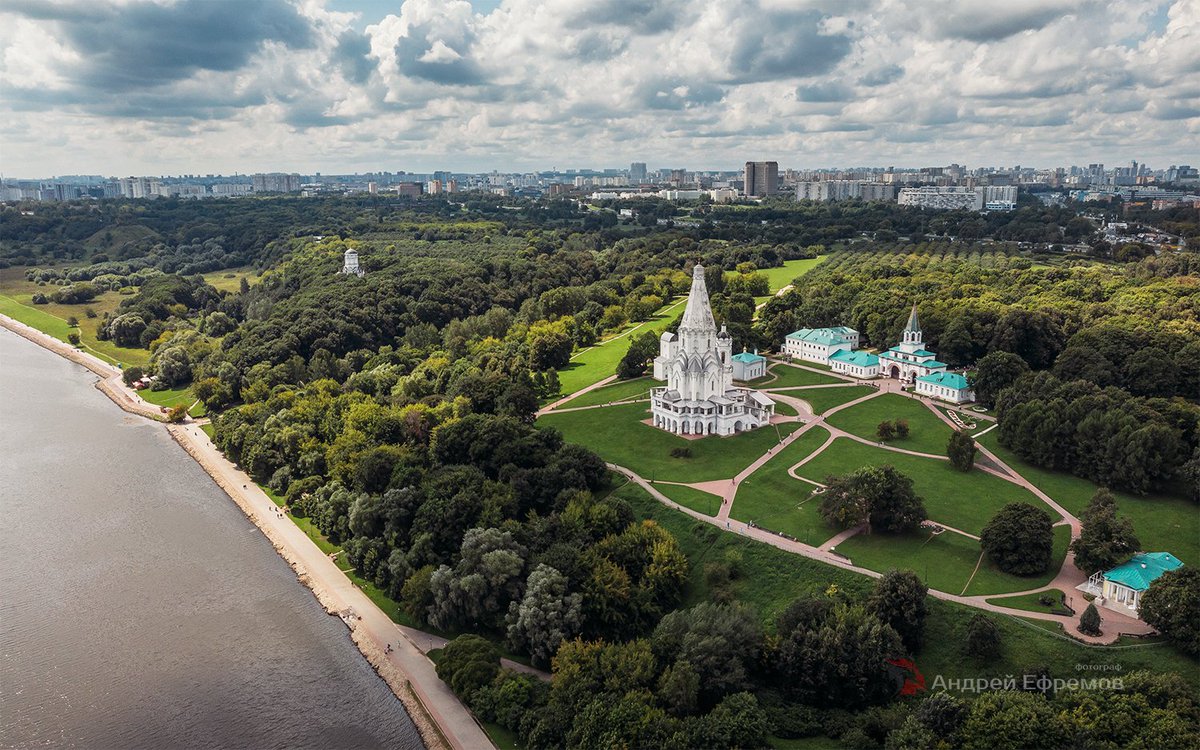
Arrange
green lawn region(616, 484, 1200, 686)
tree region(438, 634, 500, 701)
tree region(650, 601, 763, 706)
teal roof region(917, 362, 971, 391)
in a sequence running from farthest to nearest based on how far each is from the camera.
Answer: teal roof region(917, 362, 971, 391), tree region(438, 634, 500, 701), green lawn region(616, 484, 1200, 686), tree region(650, 601, 763, 706)

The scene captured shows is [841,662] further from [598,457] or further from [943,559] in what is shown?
[598,457]

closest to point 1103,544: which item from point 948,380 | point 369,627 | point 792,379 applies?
point 948,380

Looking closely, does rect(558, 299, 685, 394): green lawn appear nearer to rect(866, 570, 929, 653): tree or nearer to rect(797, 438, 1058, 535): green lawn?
rect(797, 438, 1058, 535): green lawn

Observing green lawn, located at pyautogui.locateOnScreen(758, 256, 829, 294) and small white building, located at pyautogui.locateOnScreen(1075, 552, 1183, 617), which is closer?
small white building, located at pyautogui.locateOnScreen(1075, 552, 1183, 617)

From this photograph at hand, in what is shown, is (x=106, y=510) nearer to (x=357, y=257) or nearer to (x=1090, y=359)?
(x=357, y=257)

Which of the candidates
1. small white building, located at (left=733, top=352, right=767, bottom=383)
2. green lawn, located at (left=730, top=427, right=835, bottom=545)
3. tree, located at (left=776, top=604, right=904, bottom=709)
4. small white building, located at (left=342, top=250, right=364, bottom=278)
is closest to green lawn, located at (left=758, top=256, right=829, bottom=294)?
small white building, located at (left=733, top=352, right=767, bottom=383)

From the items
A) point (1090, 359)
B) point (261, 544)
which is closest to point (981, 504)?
point (1090, 359)

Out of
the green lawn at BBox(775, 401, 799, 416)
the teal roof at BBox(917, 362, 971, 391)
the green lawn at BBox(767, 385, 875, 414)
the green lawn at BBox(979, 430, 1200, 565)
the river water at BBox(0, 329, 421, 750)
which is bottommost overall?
the river water at BBox(0, 329, 421, 750)
